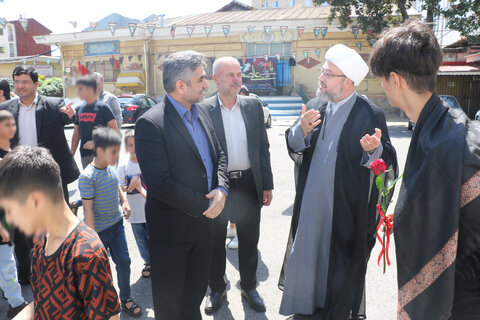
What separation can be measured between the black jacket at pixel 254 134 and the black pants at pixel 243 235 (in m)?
0.09

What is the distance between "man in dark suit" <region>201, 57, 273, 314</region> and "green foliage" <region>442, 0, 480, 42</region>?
54.3 feet

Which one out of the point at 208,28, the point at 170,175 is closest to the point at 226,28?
the point at 208,28

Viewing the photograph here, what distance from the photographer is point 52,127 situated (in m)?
3.92

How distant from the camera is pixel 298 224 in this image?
122 inches

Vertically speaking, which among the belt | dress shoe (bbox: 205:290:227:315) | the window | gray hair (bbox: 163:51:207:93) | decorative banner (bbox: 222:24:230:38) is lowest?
dress shoe (bbox: 205:290:227:315)

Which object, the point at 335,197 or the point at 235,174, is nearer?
the point at 335,197

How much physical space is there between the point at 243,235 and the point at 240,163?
0.67 meters

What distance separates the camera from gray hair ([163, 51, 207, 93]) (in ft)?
8.10

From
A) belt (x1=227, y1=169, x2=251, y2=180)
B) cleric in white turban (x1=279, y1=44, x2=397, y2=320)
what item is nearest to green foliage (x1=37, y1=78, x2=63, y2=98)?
belt (x1=227, y1=169, x2=251, y2=180)

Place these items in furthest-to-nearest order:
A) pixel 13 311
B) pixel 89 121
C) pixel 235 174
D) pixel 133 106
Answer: pixel 133 106, pixel 89 121, pixel 235 174, pixel 13 311

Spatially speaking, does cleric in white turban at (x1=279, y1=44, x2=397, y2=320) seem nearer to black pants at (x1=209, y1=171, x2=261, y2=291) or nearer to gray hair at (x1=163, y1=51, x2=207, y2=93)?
black pants at (x1=209, y1=171, x2=261, y2=291)

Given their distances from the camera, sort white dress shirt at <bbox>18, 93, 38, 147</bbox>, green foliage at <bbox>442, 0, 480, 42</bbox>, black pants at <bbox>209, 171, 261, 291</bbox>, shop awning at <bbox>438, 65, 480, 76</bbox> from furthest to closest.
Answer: shop awning at <bbox>438, 65, 480, 76</bbox> → green foliage at <bbox>442, 0, 480, 42</bbox> → white dress shirt at <bbox>18, 93, 38, 147</bbox> → black pants at <bbox>209, 171, 261, 291</bbox>

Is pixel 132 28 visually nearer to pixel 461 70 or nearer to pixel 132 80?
pixel 132 80

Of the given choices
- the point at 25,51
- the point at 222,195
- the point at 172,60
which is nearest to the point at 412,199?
the point at 222,195
